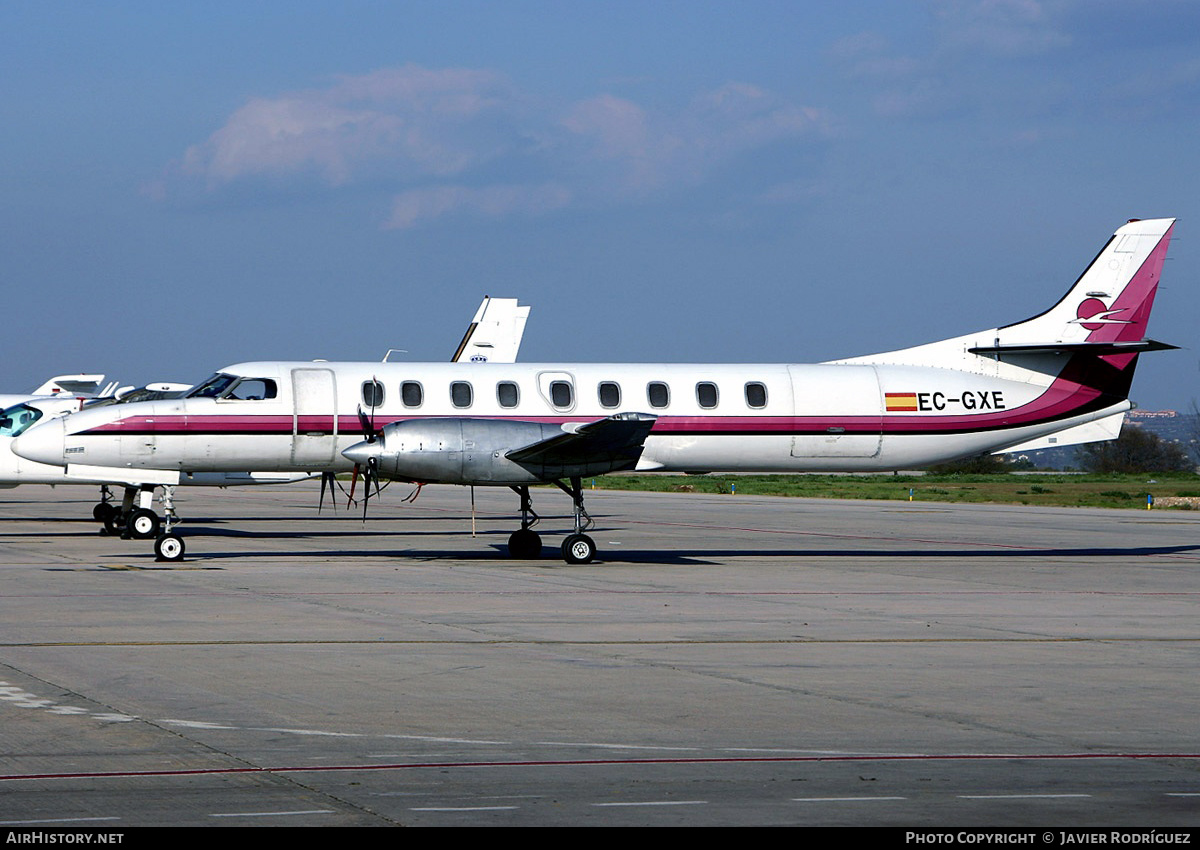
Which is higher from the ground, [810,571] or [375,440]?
[375,440]

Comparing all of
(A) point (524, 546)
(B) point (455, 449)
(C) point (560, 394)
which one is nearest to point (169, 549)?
(B) point (455, 449)

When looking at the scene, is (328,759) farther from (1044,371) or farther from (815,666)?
(1044,371)

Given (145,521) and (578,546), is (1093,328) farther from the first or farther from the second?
(145,521)

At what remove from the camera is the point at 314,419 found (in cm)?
2298

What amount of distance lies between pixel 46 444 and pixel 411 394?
19.4 feet

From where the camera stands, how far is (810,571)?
22156 millimetres

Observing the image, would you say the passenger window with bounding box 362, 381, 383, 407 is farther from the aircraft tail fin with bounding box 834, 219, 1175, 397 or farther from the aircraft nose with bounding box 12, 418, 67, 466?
the aircraft tail fin with bounding box 834, 219, 1175, 397

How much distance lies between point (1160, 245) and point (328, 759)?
833 inches

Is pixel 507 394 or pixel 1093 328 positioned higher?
pixel 1093 328

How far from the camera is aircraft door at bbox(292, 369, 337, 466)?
23000 millimetres

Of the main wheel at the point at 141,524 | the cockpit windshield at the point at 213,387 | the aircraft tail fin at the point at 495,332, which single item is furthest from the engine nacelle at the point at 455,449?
the aircraft tail fin at the point at 495,332

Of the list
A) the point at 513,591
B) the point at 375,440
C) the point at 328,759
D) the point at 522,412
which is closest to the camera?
the point at 328,759

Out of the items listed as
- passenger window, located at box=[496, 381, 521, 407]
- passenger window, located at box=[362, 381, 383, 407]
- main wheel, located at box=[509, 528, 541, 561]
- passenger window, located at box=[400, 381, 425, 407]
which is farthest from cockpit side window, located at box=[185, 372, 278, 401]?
main wheel, located at box=[509, 528, 541, 561]

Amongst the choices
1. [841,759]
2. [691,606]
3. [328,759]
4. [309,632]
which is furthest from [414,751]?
[691,606]
